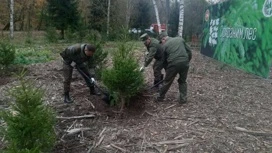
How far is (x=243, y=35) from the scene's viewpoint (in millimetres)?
9625

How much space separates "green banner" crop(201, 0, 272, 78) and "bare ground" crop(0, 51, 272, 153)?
104 centimetres

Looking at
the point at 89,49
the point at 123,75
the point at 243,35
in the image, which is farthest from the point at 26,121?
the point at 243,35

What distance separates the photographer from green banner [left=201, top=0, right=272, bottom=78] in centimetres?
823

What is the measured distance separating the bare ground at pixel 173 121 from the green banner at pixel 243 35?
1.04m

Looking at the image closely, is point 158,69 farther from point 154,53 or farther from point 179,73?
point 179,73

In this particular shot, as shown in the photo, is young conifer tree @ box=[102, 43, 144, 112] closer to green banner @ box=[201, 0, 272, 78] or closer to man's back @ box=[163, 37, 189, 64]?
man's back @ box=[163, 37, 189, 64]

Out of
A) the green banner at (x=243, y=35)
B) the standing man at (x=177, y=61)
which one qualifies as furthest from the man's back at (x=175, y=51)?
the green banner at (x=243, y=35)

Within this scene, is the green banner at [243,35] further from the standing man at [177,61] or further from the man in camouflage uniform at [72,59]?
the man in camouflage uniform at [72,59]

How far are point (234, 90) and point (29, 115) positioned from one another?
5.81 meters

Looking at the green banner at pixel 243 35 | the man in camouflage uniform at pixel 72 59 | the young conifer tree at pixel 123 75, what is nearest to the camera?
the young conifer tree at pixel 123 75

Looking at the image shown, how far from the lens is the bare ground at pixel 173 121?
4559mm

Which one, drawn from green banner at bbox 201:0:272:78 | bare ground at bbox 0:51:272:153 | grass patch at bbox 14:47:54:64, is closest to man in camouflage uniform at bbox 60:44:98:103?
bare ground at bbox 0:51:272:153

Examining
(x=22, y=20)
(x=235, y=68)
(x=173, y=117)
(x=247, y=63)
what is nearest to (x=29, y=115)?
(x=173, y=117)

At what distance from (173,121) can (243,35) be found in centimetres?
566
